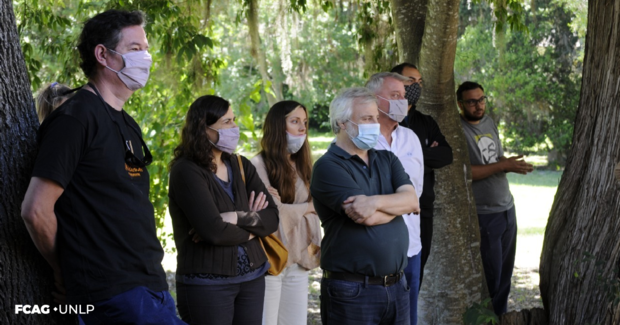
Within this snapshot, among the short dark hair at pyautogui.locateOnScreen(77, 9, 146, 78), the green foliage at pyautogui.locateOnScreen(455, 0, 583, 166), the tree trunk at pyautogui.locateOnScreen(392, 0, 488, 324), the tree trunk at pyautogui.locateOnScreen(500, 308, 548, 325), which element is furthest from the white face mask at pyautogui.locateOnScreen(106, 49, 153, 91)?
the green foliage at pyautogui.locateOnScreen(455, 0, 583, 166)

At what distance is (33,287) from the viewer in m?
2.77

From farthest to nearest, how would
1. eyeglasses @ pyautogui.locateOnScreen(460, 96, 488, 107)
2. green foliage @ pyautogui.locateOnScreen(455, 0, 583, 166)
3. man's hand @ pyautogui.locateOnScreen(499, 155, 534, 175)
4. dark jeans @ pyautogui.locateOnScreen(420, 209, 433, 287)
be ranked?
green foliage @ pyautogui.locateOnScreen(455, 0, 583, 166) < eyeglasses @ pyautogui.locateOnScreen(460, 96, 488, 107) < man's hand @ pyautogui.locateOnScreen(499, 155, 534, 175) < dark jeans @ pyautogui.locateOnScreen(420, 209, 433, 287)

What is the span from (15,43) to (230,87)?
23.5 metres

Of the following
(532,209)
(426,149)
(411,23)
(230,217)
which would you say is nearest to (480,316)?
(426,149)

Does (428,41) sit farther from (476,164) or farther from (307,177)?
(307,177)

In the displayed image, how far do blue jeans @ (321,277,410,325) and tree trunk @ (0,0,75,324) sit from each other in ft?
4.32

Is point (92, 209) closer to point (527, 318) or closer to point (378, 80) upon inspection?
point (378, 80)

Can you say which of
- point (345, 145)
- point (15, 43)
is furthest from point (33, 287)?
point (345, 145)

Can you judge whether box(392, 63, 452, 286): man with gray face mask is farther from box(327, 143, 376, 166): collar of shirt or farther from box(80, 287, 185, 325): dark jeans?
box(80, 287, 185, 325): dark jeans

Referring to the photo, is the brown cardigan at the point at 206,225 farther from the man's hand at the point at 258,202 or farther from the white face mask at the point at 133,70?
the white face mask at the point at 133,70

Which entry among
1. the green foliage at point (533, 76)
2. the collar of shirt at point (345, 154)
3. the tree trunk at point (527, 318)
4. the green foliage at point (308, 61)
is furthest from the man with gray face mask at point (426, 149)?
the green foliage at point (533, 76)

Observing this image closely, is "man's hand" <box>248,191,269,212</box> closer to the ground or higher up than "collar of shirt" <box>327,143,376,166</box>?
closer to the ground

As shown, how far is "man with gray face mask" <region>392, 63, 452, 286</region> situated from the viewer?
15.4 feet

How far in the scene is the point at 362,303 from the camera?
3.45m
